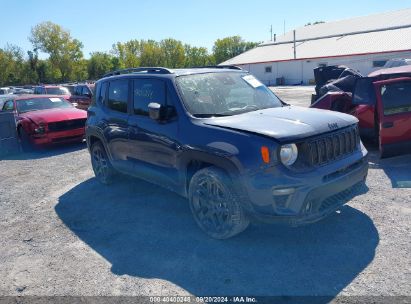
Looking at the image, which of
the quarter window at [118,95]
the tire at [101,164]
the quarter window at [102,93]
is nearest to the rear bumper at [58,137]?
the tire at [101,164]

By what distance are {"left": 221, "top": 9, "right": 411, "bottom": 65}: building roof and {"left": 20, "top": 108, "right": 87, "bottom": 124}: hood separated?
1239 inches

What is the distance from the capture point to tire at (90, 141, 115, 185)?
604 cm

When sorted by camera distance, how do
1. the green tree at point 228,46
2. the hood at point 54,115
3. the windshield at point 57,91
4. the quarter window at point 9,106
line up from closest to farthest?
1. the hood at point 54,115
2. the quarter window at point 9,106
3. the windshield at point 57,91
4. the green tree at point 228,46

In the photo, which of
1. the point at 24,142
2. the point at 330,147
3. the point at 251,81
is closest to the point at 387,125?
the point at 251,81

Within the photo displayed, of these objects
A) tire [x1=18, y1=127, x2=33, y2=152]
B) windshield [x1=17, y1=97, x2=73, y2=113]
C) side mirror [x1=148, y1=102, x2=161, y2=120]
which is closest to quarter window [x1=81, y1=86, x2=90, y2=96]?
windshield [x1=17, y1=97, x2=73, y2=113]

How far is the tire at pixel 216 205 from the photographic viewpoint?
11.9 feet

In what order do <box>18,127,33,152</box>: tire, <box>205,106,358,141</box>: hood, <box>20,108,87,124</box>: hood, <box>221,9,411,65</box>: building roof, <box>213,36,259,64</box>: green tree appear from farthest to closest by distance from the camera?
<box>213,36,259,64</box>: green tree
<box>221,9,411,65</box>: building roof
<box>18,127,33,152</box>: tire
<box>20,108,87,124</box>: hood
<box>205,106,358,141</box>: hood

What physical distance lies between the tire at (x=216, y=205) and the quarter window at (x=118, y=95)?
1956 millimetres

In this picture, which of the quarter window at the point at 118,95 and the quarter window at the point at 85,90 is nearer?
the quarter window at the point at 118,95

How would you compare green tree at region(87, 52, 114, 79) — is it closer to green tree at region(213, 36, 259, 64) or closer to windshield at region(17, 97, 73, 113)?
green tree at region(213, 36, 259, 64)

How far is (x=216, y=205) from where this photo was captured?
3883 millimetres

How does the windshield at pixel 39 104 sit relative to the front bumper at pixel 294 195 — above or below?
above

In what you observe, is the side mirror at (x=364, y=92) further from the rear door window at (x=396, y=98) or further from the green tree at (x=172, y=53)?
the green tree at (x=172, y=53)

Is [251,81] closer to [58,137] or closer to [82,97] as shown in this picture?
[58,137]
